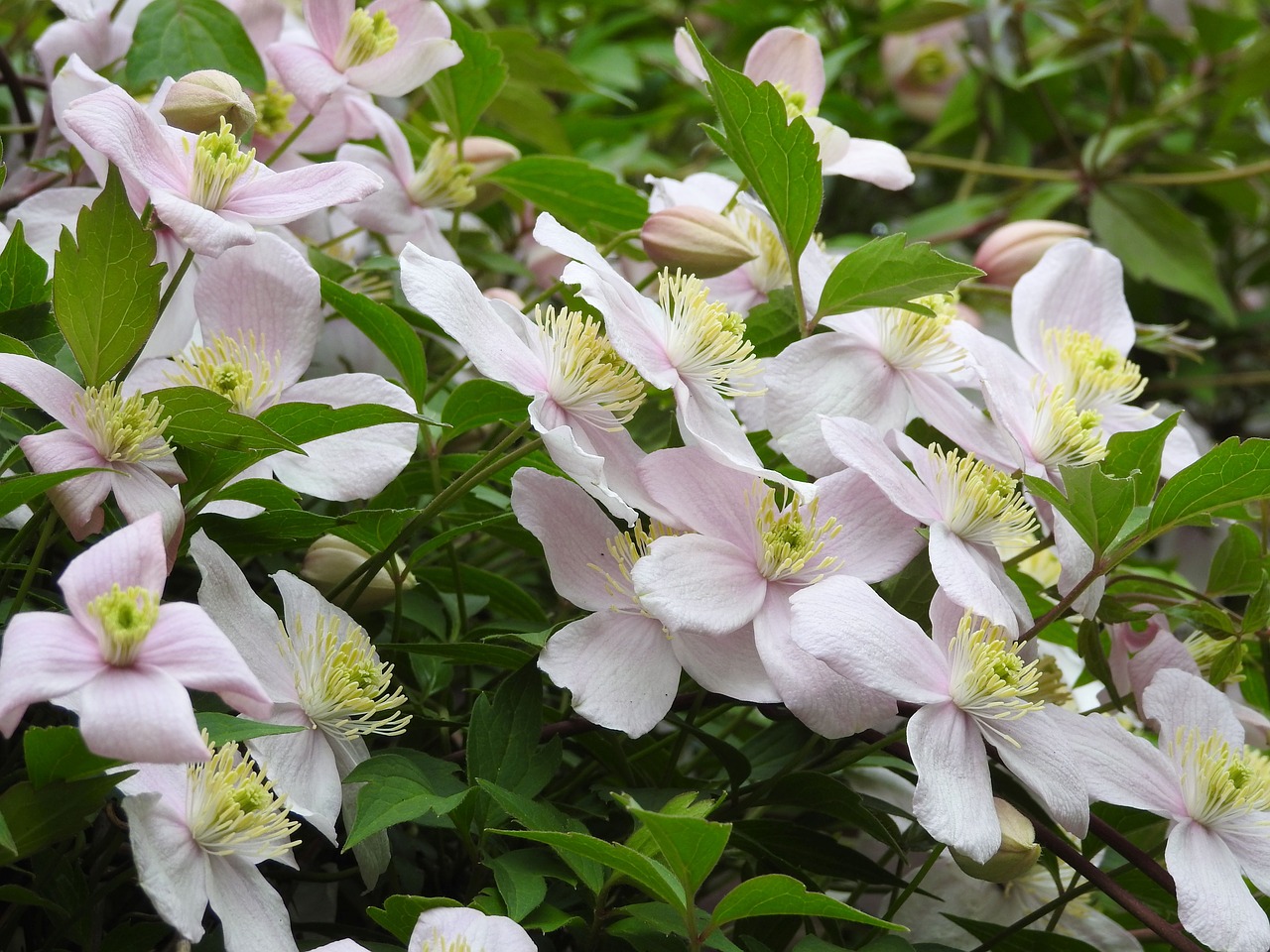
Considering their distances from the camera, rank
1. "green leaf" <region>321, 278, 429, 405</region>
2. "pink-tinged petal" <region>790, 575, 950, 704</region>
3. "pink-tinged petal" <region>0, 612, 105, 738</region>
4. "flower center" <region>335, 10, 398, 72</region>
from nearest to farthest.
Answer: "pink-tinged petal" <region>0, 612, 105, 738</region> → "pink-tinged petal" <region>790, 575, 950, 704</region> → "green leaf" <region>321, 278, 429, 405</region> → "flower center" <region>335, 10, 398, 72</region>

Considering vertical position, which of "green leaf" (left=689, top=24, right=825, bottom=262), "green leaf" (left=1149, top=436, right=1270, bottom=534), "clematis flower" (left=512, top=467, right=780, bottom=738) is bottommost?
"clematis flower" (left=512, top=467, right=780, bottom=738)

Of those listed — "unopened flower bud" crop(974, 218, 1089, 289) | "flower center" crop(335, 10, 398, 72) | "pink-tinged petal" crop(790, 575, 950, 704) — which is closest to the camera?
"pink-tinged petal" crop(790, 575, 950, 704)

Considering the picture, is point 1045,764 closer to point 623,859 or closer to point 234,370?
point 623,859

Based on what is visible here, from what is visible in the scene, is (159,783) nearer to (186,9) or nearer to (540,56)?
(186,9)

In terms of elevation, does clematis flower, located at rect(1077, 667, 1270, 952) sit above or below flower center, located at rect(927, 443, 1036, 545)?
below

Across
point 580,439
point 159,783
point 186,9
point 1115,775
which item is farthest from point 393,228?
point 1115,775

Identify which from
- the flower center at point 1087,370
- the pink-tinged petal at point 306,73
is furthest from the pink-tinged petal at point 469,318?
the flower center at point 1087,370

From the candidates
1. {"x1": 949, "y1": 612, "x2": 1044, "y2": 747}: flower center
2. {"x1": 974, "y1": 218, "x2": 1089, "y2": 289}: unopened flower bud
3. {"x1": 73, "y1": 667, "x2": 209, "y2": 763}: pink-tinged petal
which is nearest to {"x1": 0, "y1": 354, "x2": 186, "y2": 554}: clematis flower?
{"x1": 73, "y1": 667, "x2": 209, "y2": 763}: pink-tinged petal

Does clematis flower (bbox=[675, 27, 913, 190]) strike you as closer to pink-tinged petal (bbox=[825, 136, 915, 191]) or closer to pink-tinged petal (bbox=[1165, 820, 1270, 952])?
pink-tinged petal (bbox=[825, 136, 915, 191])
